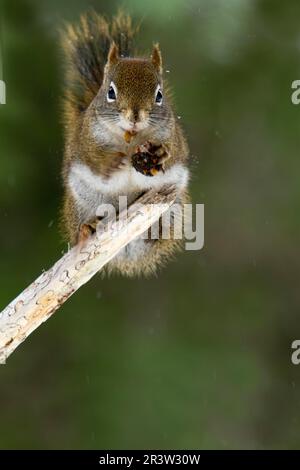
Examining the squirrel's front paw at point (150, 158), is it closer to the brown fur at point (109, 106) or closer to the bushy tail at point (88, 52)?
the brown fur at point (109, 106)

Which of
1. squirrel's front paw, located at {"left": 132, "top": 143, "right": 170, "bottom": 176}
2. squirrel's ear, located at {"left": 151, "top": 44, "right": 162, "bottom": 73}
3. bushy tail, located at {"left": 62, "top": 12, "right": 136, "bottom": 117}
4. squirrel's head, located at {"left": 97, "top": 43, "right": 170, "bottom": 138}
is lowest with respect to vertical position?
squirrel's front paw, located at {"left": 132, "top": 143, "right": 170, "bottom": 176}

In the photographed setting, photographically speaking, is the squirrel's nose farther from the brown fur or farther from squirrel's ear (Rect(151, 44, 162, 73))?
squirrel's ear (Rect(151, 44, 162, 73))

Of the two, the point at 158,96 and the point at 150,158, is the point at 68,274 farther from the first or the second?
the point at 158,96

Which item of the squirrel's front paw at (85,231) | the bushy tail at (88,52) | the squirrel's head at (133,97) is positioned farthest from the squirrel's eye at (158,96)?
the bushy tail at (88,52)

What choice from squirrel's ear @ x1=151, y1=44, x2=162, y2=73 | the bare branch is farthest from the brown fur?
the bare branch

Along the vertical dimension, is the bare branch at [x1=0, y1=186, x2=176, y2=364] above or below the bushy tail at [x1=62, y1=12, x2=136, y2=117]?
below

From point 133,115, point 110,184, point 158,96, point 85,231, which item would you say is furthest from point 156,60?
point 85,231

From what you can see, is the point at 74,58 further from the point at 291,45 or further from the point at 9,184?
the point at 291,45
